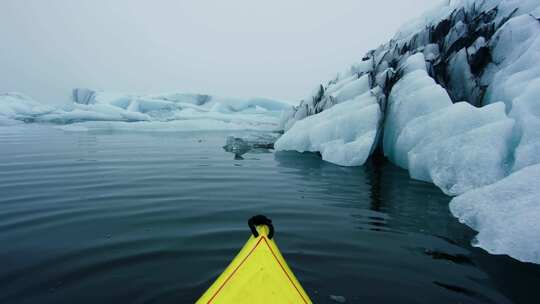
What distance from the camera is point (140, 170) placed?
816 centimetres

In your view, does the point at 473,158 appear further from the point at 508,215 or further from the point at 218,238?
the point at 218,238

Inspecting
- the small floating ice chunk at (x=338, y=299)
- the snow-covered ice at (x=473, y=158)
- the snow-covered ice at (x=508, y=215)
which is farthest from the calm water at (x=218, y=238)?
the snow-covered ice at (x=473, y=158)

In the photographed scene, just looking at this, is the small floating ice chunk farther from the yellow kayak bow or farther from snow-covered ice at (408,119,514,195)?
snow-covered ice at (408,119,514,195)

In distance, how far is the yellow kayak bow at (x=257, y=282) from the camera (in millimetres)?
1804

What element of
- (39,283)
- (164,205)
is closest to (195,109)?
(164,205)

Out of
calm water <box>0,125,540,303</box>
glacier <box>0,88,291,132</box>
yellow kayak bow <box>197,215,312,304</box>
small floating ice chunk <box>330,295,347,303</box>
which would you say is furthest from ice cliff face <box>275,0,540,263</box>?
glacier <box>0,88,291,132</box>

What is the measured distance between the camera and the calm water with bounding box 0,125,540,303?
285cm

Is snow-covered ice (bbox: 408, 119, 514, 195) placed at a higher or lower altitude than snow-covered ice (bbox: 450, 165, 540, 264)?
higher

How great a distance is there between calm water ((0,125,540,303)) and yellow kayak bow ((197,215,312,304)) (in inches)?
39.3


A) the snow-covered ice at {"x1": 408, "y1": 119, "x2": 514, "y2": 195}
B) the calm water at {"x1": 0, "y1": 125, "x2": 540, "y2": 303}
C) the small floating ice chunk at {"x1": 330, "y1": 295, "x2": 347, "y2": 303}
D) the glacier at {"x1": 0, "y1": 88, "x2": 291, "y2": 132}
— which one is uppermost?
the glacier at {"x1": 0, "y1": 88, "x2": 291, "y2": 132}

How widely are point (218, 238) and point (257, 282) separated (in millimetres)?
2158

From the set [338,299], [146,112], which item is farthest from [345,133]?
[146,112]

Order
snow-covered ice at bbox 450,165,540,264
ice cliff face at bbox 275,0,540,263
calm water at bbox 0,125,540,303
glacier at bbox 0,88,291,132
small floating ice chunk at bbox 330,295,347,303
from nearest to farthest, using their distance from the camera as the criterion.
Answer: small floating ice chunk at bbox 330,295,347,303 < calm water at bbox 0,125,540,303 < snow-covered ice at bbox 450,165,540,264 < ice cliff face at bbox 275,0,540,263 < glacier at bbox 0,88,291,132

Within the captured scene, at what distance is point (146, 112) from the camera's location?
119ft
